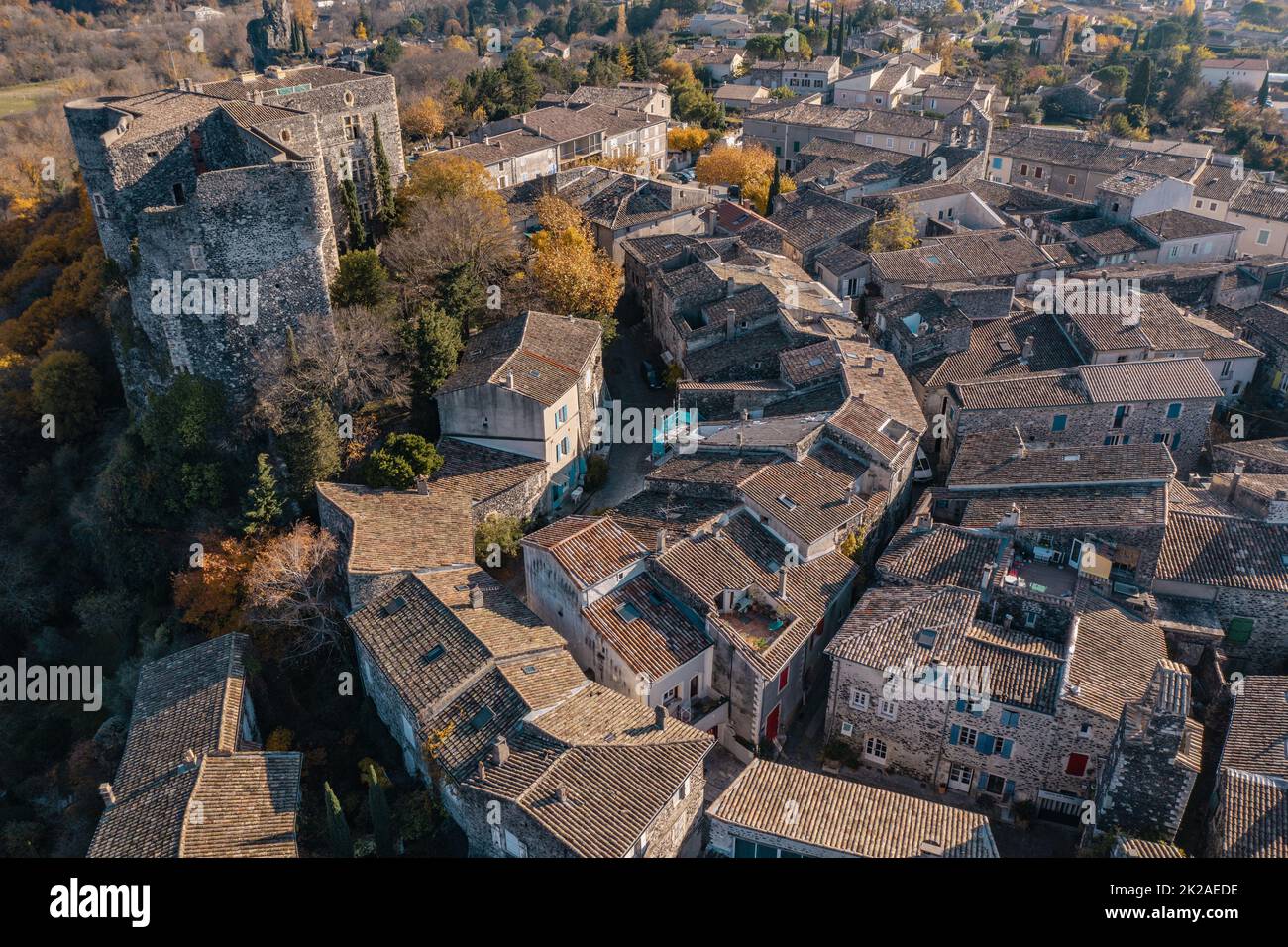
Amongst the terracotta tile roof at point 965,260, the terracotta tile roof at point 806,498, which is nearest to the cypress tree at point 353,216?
the terracotta tile roof at point 806,498

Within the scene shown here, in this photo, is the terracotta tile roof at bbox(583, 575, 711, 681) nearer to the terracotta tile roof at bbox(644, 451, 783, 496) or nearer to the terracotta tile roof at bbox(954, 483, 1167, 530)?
the terracotta tile roof at bbox(644, 451, 783, 496)

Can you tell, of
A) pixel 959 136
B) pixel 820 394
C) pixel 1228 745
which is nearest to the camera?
pixel 1228 745

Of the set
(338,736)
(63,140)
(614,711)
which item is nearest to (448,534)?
(338,736)

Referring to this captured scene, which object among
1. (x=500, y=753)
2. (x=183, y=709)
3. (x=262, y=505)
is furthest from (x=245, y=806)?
(x=262, y=505)

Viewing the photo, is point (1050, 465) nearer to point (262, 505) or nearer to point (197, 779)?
point (262, 505)

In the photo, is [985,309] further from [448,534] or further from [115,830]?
[115,830]
